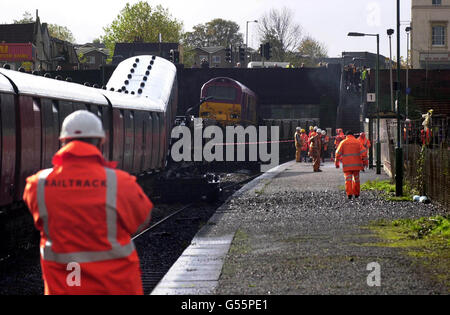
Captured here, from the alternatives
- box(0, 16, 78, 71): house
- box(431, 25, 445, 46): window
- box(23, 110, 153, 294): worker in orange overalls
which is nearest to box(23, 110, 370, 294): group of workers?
box(23, 110, 153, 294): worker in orange overalls

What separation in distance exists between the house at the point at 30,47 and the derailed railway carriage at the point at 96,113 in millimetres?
47429

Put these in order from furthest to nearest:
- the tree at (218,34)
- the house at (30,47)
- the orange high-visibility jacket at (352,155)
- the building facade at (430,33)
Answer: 1. the tree at (218,34)
2. the house at (30,47)
3. the building facade at (430,33)
4. the orange high-visibility jacket at (352,155)

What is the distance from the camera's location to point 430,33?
84750mm

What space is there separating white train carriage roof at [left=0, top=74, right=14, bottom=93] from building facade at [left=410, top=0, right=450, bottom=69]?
73.2 meters

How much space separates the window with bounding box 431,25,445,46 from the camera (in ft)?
279

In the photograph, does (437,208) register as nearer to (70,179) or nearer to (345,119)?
(70,179)

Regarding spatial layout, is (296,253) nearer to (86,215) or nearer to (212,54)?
(86,215)

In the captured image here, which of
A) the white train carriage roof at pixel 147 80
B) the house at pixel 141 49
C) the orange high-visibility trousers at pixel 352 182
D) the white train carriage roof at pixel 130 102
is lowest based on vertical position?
the orange high-visibility trousers at pixel 352 182

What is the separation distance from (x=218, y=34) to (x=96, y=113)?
131m

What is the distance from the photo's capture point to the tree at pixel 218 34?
148 metres

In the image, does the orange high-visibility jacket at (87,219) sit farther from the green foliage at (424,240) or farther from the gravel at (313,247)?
the green foliage at (424,240)

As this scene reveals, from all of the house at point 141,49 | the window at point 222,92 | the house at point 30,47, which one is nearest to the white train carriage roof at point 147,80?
the window at point 222,92

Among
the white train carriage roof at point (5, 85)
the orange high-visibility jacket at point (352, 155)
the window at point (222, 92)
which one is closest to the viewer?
the white train carriage roof at point (5, 85)
